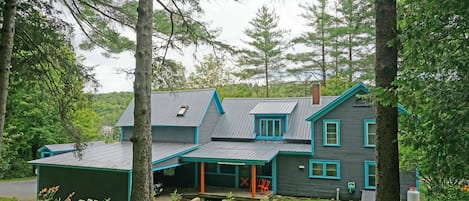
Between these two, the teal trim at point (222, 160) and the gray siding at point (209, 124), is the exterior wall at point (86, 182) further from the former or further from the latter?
the gray siding at point (209, 124)

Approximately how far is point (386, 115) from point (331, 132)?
10504mm

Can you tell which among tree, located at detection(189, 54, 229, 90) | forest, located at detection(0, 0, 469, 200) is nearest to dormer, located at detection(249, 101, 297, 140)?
forest, located at detection(0, 0, 469, 200)

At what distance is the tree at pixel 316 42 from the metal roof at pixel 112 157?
9.99 meters

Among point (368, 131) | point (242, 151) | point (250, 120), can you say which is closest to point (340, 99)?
point (368, 131)

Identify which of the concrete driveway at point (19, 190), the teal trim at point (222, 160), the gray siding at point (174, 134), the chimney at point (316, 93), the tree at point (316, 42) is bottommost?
the concrete driveway at point (19, 190)

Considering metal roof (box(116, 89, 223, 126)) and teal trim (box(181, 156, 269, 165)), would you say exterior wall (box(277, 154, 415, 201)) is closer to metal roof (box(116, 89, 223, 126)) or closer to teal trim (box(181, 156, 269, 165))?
teal trim (box(181, 156, 269, 165))

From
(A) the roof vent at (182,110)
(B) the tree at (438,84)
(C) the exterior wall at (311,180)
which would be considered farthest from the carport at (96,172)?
(B) the tree at (438,84)

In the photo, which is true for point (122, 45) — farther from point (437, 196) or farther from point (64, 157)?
point (64, 157)

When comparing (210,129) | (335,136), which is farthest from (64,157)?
(335,136)

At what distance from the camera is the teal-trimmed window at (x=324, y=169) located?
14.0 meters

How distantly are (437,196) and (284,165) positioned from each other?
9715 millimetres

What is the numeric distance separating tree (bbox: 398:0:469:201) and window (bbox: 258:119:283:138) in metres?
11.8

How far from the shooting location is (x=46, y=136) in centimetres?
2255

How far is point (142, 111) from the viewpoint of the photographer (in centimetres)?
483
